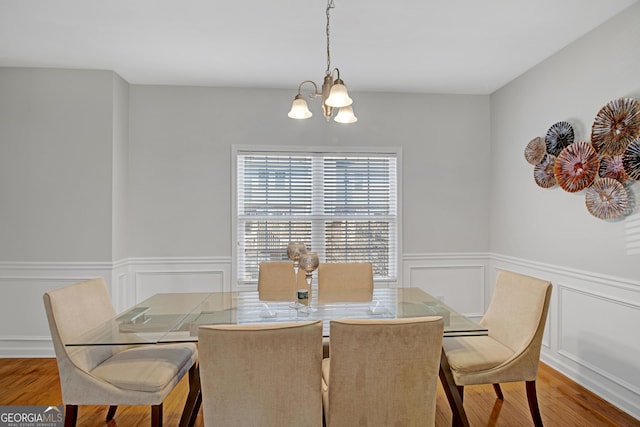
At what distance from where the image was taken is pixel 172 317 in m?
2.18

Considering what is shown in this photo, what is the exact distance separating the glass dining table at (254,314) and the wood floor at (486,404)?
1.65 ft

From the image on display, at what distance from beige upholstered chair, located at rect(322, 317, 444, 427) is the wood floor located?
1023 mm

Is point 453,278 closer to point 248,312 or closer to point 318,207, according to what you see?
point 318,207

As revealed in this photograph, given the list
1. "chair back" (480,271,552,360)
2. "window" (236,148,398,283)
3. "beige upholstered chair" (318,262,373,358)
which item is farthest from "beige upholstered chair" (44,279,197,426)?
"chair back" (480,271,552,360)

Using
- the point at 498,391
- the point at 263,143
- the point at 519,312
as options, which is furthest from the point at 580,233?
the point at 263,143

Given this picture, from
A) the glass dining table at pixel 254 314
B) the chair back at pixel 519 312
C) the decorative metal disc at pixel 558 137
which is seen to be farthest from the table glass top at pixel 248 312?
the decorative metal disc at pixel 558 137

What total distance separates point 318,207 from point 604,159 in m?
2.42

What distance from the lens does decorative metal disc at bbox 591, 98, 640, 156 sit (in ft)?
7.82

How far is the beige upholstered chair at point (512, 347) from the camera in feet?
6.90

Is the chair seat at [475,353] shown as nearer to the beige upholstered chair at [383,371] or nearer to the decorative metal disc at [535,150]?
the beige upholstered chair at [383,371]

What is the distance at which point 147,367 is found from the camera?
6.76ft

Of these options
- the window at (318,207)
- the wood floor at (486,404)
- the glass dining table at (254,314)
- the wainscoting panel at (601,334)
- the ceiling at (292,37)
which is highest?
the ceiling at (292,37)

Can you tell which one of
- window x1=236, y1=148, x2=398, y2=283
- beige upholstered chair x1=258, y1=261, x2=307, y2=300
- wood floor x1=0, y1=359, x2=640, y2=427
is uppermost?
window x1=236, y1=148, x2=398, y2=283

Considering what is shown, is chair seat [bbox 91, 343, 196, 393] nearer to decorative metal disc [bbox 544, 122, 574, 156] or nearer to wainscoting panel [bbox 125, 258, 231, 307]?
wainscoting panel [bbox 125, 258, 231, 307]
